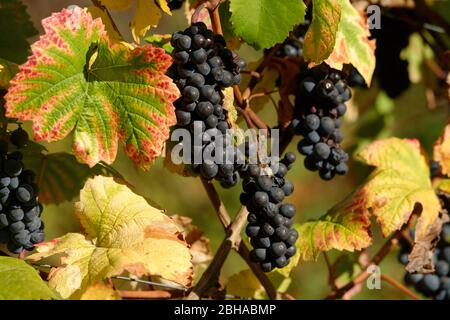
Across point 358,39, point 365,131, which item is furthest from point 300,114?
point 365,131

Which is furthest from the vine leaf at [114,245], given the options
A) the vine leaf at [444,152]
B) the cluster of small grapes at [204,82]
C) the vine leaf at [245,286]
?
the vine leaf at [444,152]

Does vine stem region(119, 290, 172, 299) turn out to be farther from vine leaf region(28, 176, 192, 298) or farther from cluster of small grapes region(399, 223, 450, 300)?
cluster of small grapes region(399, 223, 450, 300)

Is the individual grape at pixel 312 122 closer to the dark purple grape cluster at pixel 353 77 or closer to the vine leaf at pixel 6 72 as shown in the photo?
the dark purple grape cluster at pixel 353 77

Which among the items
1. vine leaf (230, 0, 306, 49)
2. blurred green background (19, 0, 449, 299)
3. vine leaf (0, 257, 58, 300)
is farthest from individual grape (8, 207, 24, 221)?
blurred green background (19, 0, 449, 299)

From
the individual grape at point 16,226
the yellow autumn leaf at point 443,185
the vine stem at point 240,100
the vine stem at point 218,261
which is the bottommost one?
the vine stem at point 218,261

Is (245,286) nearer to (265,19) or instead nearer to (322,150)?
(322,150)
